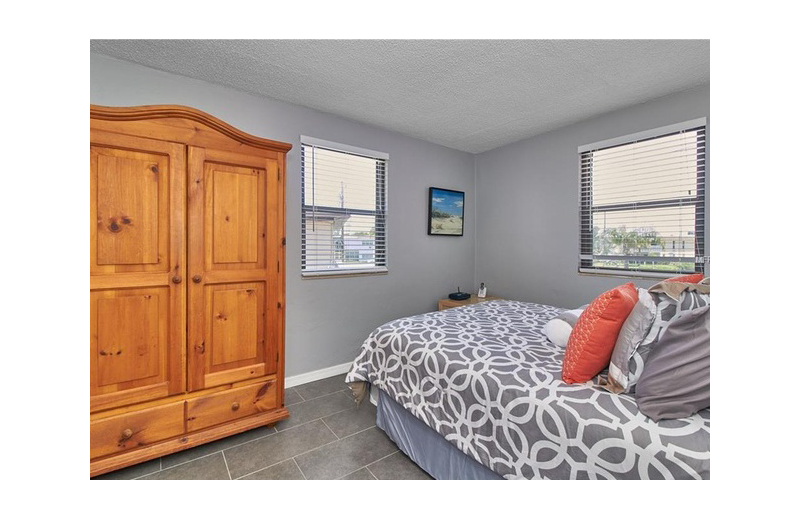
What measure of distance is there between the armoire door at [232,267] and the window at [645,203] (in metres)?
2.90

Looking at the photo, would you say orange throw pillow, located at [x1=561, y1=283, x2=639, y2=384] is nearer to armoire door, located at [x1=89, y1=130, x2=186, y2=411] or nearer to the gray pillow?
the gray pillow

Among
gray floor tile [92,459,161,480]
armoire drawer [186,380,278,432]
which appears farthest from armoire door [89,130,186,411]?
gray floor tile [92,459,161,480]

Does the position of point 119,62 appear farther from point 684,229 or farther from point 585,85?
point 684,229

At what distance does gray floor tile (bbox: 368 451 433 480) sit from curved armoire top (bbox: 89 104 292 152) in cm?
205

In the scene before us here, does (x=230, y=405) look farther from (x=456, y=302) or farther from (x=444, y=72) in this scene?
(x=444, y=72)

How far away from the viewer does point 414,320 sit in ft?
7.30

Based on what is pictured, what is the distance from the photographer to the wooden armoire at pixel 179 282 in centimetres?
163

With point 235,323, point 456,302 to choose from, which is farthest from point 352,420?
point 456,302

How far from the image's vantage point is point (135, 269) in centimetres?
172

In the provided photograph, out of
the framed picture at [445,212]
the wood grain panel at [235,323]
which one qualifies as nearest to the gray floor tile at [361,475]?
the wood grain panel at [235,323]

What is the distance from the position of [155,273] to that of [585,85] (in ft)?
10.5

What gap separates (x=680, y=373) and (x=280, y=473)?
1.87 meters
